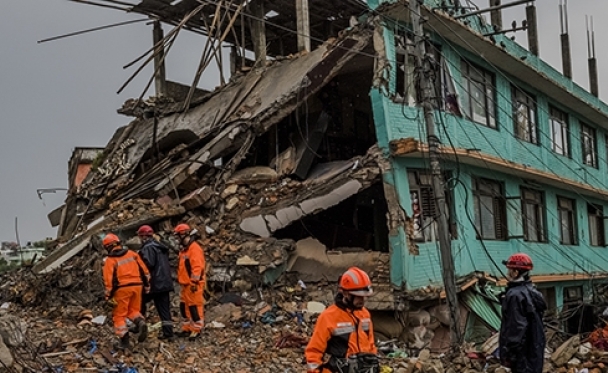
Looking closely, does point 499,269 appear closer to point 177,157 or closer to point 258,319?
point 258,319

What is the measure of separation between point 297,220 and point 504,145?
19.8ft

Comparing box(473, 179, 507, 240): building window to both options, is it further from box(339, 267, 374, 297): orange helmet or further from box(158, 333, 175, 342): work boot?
box(339, 267, 374, 297): orange helmet

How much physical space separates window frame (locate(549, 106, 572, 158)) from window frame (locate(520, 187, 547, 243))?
5.98 feet

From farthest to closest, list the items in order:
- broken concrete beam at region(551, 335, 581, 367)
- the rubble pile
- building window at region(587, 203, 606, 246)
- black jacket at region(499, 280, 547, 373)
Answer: building window at region(587, 203, 606, 246)
the rubble pile
broken concrete beam at region(551, 335, 581, 367)
black jacket at region(499, 280, 547, 373)

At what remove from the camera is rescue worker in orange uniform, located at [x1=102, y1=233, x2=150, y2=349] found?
326 inches

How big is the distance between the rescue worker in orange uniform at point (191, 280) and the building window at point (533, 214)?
32.2ft

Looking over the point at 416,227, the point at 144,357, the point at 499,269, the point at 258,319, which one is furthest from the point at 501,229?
the point at 144,357

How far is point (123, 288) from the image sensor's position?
27.4 feet

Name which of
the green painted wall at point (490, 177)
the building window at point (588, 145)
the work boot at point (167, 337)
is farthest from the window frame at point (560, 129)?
the work boot at point (167, 337)

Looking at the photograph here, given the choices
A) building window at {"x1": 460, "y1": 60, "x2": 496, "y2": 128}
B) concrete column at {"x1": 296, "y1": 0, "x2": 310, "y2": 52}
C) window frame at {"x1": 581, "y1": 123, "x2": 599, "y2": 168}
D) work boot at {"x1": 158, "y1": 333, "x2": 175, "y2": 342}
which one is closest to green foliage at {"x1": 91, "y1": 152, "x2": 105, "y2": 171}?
concrete column at {"x1": 296, "y1": 0, "x2": 310, "y2": 52}

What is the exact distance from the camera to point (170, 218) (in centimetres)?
1201

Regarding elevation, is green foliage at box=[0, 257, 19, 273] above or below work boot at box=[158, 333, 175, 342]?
above

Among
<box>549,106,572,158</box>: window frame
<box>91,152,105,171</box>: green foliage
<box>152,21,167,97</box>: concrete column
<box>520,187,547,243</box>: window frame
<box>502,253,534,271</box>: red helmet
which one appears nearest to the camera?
<box>502,253,534,271</box>: red helmet

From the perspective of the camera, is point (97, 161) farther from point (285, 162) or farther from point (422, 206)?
point (422, 206)
